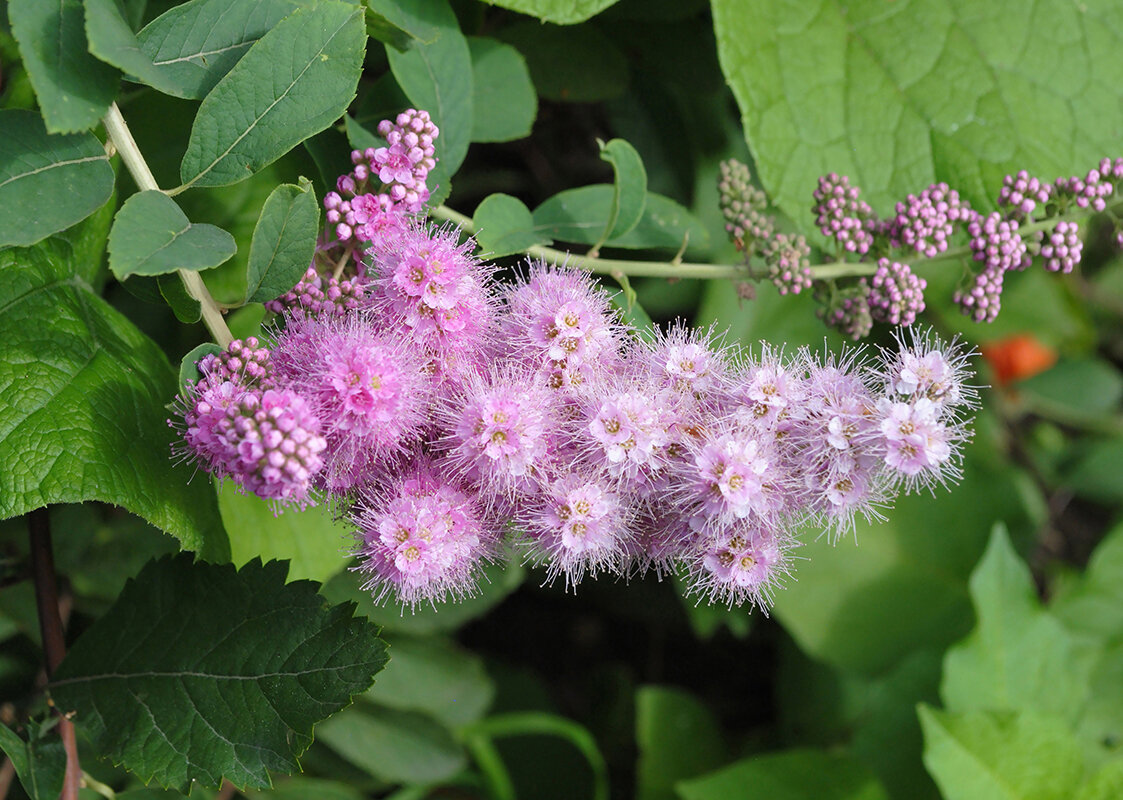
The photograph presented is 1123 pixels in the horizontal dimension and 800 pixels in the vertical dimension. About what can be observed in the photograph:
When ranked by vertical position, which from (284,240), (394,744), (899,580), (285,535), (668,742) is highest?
(284,240)

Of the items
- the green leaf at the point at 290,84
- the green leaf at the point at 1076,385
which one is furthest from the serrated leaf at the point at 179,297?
the green leaf at the point at 1076,385

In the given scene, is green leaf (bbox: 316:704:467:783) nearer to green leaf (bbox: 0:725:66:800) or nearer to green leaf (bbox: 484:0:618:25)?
green leaf (bbox: 0:725:66:800)

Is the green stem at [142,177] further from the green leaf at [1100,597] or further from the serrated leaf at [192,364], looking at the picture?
the green leaf at [1100,597]

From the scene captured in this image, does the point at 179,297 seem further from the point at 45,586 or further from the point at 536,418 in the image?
the point at 45,586

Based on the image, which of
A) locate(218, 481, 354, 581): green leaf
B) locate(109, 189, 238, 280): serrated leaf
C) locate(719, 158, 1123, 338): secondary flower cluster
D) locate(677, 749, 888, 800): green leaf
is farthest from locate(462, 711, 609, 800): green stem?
locate(109, 189, 238, 280): serrated leaf

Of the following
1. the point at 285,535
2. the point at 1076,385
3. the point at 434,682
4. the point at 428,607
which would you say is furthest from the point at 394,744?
the point at 1076,385
